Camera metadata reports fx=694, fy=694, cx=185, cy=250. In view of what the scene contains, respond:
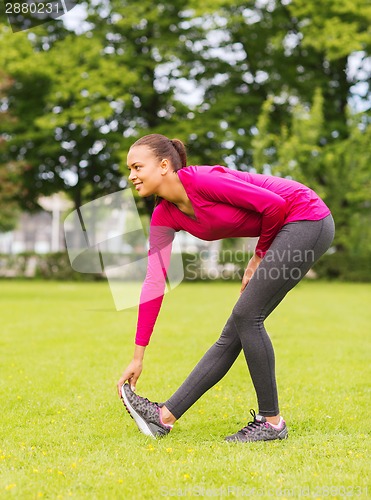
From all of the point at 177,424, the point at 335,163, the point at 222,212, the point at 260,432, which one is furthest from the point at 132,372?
the point at 335,163

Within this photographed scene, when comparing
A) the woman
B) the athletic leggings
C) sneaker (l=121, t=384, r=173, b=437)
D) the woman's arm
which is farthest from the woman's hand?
sneaker (l=121, t=384, r=173, b=437)

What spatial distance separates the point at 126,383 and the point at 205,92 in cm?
2704

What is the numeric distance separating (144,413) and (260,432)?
0.80m

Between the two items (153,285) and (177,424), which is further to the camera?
(177,424)

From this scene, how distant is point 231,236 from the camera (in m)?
4.54

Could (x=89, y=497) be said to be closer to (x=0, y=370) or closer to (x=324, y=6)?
(x=0, y=370)

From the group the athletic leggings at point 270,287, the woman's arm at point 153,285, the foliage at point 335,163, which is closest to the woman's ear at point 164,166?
the woman's arm at point 153,285

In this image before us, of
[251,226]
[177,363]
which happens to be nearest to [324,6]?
[177,363]

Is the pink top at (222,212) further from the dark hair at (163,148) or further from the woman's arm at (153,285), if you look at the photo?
the dark hair at (163,148)

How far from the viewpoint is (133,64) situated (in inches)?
1144

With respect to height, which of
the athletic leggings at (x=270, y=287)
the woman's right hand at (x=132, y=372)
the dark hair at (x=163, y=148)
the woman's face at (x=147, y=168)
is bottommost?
the woman's right hand at (x=132, y=372)

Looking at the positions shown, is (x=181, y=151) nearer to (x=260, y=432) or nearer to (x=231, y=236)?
(x=231, y=236)

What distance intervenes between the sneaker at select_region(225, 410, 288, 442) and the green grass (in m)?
0.09

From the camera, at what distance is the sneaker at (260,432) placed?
4.63 metres
